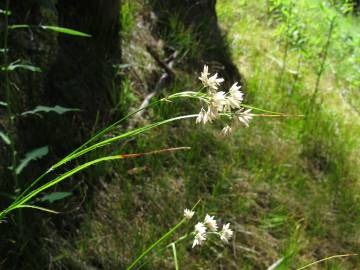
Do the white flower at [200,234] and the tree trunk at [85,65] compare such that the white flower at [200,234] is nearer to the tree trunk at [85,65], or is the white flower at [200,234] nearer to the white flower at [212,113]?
the white flower at [212,113]

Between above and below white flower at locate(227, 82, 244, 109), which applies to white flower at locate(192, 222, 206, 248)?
below

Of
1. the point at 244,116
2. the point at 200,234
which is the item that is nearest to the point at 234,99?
the point at 244,116

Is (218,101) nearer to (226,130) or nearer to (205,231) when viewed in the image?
(226,130)

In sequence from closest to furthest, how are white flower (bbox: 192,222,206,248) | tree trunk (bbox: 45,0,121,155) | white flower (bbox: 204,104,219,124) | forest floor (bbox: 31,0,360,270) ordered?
white flower (bbox: 204,104,219,124) < white flower (bbox: 192,222,206,248) < forest floor (bbox: 31,0,360,270) < tree trunk (bbox: 45,0,121,155)

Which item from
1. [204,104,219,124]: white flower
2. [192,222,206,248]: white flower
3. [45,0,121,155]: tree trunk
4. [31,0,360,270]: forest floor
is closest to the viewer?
[204,104,219,124]: white flower

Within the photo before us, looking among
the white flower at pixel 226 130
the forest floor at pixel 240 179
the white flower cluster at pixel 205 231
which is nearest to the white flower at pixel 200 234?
the white flower cluster at pixel 205 231

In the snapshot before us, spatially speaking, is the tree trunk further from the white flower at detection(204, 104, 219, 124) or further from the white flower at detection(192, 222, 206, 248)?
the white flower at detection(204, 104, 219, 124)

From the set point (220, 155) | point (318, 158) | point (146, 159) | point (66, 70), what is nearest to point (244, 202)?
point (220, 155)

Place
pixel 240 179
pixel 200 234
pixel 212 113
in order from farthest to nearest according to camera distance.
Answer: pixel 240 179
pixel 200 234
pixel 212 113

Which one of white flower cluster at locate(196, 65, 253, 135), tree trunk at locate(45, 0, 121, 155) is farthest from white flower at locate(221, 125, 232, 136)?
tree trunk at locate(45, 0, 121, 155)
